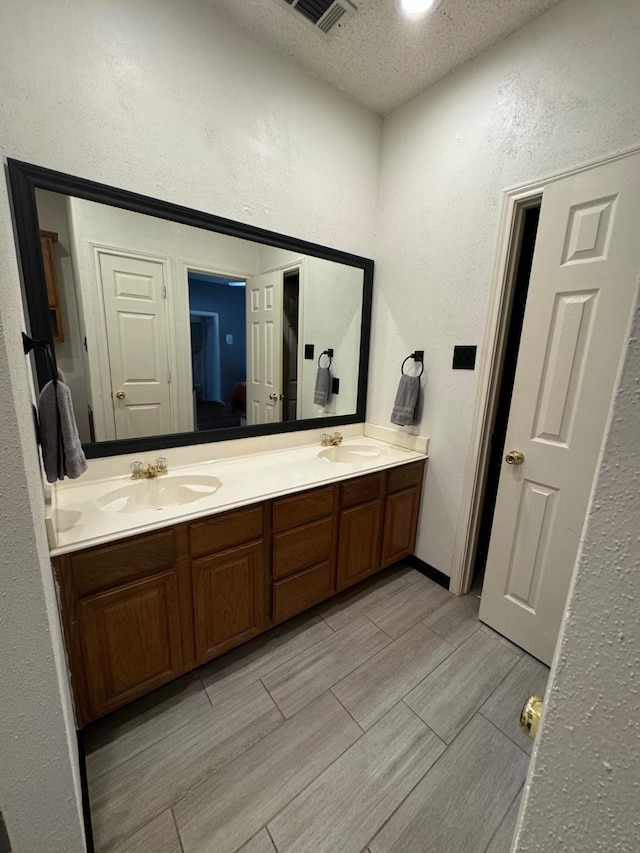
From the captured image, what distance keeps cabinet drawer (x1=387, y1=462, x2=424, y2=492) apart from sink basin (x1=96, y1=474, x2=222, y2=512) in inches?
37.6

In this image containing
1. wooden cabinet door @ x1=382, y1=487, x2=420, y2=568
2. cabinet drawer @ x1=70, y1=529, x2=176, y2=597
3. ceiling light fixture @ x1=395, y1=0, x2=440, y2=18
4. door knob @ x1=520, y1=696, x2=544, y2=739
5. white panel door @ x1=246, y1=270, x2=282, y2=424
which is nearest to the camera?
door knob @ x1=520, y1=696, x2=544, y2=739

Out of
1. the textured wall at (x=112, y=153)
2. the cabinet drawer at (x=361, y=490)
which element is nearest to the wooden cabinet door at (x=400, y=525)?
the cabinet drawer at (x=361, y=490)

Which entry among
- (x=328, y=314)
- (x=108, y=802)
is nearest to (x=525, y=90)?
(x=328, y=314)

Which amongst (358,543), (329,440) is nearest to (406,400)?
(329,440)

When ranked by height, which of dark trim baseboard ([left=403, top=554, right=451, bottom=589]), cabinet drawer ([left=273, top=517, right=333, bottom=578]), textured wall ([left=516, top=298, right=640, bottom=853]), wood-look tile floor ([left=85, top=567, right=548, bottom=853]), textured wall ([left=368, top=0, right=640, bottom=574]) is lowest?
wood-look tile floor ([left=85, top=567, right=548, bottom=853])

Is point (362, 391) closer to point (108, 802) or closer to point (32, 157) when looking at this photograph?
point (32, 157)

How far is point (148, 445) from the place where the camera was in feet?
5.31

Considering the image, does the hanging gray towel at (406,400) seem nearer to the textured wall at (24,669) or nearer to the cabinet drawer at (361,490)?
the cabinet drawer at (361,490)

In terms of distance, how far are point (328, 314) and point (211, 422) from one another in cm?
103

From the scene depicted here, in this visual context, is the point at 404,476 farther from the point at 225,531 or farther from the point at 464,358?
the point at 225,531

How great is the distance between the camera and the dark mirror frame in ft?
4.06

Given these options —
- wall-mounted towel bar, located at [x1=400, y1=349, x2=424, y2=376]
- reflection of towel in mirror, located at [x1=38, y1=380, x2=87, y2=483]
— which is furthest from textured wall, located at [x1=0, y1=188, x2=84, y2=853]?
wall-mounted towel bar, located at [x1=400, y1=349, x2=424, y2=376]

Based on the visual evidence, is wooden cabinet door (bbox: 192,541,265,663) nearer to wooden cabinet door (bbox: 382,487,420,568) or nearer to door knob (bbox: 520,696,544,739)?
wooden cabinet door (bbox: 382,487,420,568)

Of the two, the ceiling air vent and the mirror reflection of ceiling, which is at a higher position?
the ceiling air vent
